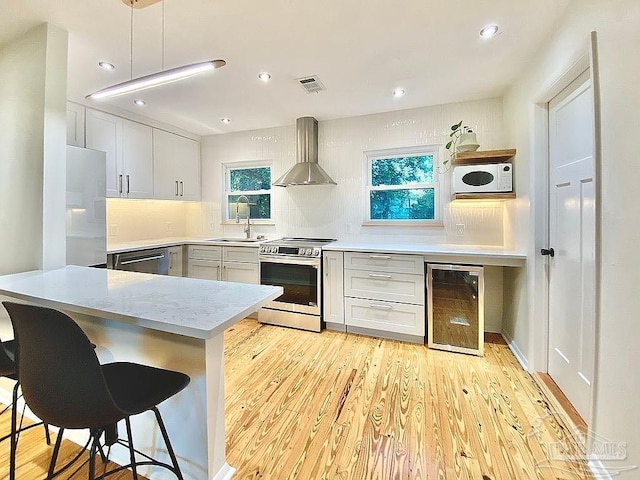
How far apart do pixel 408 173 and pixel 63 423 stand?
11.5ft

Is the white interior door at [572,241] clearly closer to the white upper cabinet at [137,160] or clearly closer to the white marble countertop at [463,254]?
the white marble countertop at [463,254]

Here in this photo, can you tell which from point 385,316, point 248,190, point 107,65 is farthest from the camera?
point 248,190

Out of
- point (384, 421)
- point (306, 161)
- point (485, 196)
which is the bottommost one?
point (384, 421)

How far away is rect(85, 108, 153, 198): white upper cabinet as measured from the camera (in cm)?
318

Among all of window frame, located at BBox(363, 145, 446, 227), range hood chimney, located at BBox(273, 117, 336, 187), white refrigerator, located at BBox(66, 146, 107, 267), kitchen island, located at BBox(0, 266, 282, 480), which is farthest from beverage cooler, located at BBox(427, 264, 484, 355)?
white refrigerator, located at BBox(66, 146, 107, 267)

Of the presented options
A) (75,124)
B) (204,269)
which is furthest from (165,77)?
(204,269)

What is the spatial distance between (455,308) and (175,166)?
3920mm

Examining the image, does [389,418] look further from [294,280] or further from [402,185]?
[402,185]

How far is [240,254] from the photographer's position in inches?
147

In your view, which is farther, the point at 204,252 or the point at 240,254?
the point at 204,252

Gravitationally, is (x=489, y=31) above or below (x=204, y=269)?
above

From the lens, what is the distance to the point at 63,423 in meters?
1.01

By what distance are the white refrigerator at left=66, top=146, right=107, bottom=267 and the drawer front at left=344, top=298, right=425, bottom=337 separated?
97.6 inches

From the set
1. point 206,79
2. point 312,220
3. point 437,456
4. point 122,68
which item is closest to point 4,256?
point 122,68
